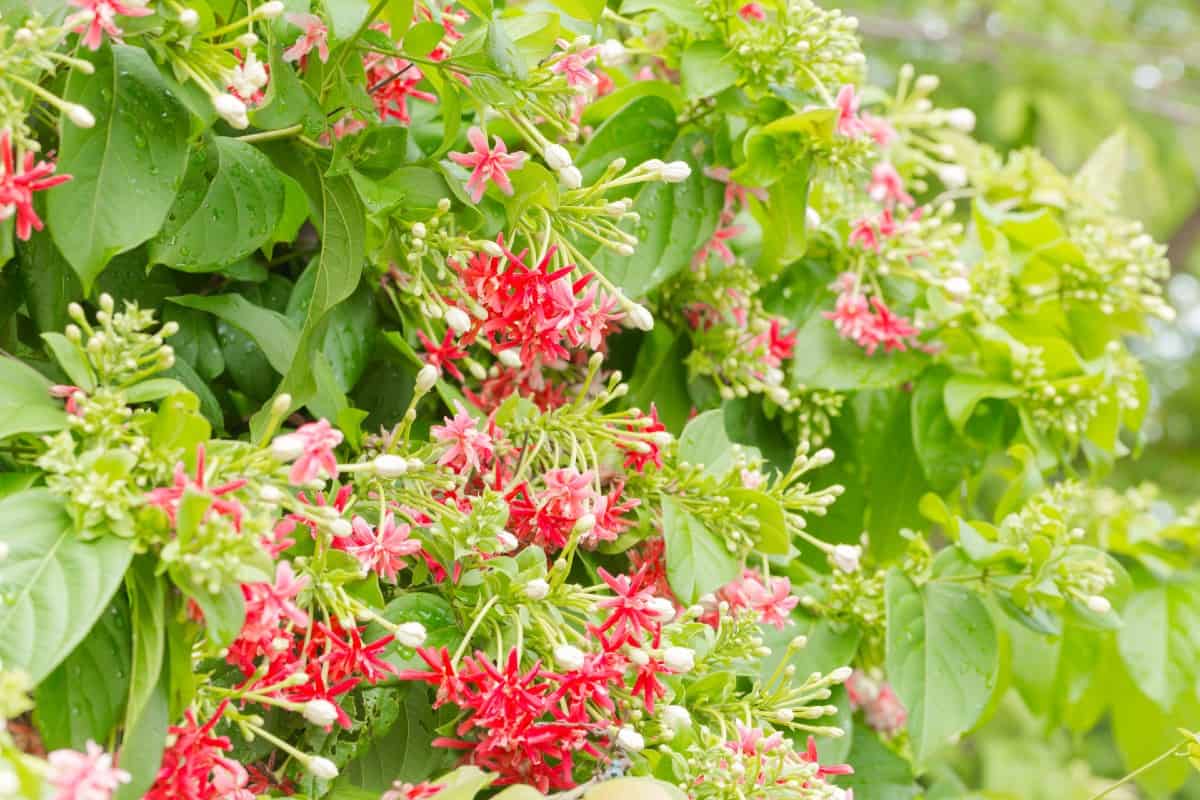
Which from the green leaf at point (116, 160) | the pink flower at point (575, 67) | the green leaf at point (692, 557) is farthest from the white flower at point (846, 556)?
the green leaf at point (116, 160)

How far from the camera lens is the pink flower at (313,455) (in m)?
0.43

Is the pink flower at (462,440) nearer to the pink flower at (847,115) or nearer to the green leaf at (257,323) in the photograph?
the green leaf at (257,323)

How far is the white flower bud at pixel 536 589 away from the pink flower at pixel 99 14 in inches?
11.1

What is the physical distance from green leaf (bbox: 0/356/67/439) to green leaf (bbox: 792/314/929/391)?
483 mm

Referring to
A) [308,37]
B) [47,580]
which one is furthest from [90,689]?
[308,37]

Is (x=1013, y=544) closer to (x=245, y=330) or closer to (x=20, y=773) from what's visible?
(x=245, y=330)

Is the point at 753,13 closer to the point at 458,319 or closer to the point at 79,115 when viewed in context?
the point at 458,319

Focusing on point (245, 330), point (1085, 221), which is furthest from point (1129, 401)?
point (245, 330)

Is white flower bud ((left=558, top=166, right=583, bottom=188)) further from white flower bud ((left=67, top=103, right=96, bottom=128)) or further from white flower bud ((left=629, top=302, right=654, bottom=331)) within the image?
white flower bud ((left=67, top=103, right=96, bottom=128))

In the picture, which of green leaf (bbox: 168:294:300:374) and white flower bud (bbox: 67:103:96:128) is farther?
green leaf (bbox: 168:294:300:374)

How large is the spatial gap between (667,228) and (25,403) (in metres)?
0.39

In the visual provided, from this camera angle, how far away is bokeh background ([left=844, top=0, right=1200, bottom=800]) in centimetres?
246

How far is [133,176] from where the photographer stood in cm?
51

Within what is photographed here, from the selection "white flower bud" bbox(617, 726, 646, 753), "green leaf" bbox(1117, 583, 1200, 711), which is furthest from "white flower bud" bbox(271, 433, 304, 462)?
"green leaf" bbox(1117, 583, 1200, 711)
